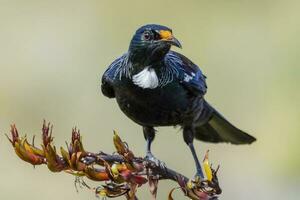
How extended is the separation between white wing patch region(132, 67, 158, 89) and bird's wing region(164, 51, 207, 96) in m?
0.24

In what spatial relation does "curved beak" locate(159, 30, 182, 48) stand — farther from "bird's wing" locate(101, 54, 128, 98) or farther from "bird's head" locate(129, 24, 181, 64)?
"bird's wing" locate(101, 54, 128, 98)

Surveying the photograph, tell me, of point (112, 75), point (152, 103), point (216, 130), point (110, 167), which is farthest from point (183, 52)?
point (110, 167)

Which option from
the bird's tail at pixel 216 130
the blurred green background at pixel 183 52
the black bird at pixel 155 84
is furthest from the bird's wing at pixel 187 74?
the blurred green background at pixel 183 52

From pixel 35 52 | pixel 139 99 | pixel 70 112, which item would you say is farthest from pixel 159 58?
pixel 35 52

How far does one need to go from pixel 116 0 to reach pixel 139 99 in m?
7.76

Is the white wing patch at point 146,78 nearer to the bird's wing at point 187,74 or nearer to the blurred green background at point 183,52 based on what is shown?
the bird's wing at point 187,74

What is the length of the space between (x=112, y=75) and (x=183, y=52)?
18.4 ft

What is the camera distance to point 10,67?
13.1m

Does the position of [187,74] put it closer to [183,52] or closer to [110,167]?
[110,167]

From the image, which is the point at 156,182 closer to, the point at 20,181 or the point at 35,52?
the point at 20,181

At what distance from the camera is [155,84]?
644 centimetres

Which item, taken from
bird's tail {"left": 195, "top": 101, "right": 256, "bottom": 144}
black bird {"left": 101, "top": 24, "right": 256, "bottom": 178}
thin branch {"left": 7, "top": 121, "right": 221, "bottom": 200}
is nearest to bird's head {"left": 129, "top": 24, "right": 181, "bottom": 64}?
black bird {"left": 101, "top": 24, "right": 256, "bottom": 178}

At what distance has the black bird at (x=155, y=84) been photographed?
6184 mm

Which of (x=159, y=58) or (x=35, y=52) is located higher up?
(x=35, y=52)
